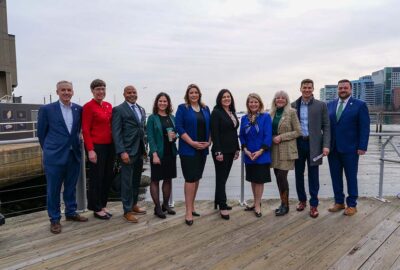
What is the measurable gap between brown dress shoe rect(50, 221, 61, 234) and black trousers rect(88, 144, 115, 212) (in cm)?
49

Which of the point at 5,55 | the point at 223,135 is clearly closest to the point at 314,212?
the point at 223,135

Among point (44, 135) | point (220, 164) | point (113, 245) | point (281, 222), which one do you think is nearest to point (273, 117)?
point (220, 164)

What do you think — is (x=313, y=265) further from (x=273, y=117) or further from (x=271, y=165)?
(x=273, y=117)

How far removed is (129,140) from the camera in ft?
13.0

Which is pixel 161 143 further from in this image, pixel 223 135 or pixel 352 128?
pixel 352 128

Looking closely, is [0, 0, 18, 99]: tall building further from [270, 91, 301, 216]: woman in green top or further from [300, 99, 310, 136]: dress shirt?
[300, 99, 310, 136]: dress shirt

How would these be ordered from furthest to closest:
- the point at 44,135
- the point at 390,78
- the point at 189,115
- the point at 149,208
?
the point at 390,78 → the point at 149,208 → the point at 189,115 → the point at 44,135

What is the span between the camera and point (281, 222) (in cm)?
404

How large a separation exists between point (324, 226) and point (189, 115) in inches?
78.3

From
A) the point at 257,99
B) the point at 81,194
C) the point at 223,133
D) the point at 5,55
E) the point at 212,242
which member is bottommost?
the point at 212,242

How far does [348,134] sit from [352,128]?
89 millimetres

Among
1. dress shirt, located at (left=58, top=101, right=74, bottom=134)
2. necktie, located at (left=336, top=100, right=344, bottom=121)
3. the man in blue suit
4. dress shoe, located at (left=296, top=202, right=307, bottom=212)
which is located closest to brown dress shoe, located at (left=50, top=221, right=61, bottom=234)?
the man in blue suit

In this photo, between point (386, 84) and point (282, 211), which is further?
point (386, 84)

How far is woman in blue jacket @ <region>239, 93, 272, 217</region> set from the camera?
415 centimetres
